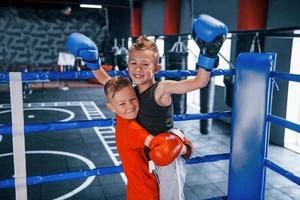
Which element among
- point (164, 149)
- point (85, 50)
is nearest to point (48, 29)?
point (85, 50)

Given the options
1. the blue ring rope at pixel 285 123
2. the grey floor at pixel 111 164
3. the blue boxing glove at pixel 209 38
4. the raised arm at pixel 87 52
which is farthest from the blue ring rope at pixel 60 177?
the grey floor at pixel 111 164

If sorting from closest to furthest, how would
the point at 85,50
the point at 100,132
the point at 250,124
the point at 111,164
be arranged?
the point at 85,50
the point at 250,124
the point at 111,164
the point at 100,132

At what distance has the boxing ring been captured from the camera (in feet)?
5.38

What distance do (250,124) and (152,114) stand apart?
750mm

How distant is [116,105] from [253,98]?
0.92 meters

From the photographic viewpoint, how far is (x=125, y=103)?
1.41 meters

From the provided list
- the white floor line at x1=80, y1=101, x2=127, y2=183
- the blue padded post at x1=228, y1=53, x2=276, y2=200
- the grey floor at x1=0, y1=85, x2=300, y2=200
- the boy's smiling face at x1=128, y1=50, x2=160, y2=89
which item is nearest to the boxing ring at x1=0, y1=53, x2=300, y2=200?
the blue padded post at x1=228, y1=53, x2=276, y2=200

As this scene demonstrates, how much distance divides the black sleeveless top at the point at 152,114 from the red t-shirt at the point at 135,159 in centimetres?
7

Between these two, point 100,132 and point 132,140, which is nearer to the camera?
point 132,140

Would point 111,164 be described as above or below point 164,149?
below

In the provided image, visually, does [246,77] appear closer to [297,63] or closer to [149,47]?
[149,47]

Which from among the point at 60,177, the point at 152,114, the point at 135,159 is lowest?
the point at 60,177

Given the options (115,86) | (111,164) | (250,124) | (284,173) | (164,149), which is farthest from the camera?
(111,164)

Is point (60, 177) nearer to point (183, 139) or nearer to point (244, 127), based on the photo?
point (183, 139)
